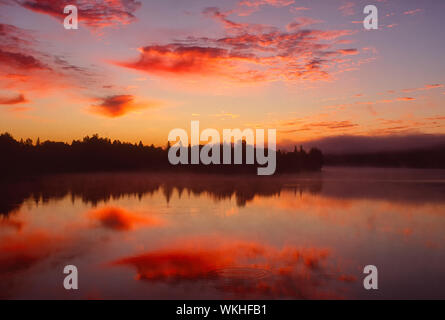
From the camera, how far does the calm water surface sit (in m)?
12.9

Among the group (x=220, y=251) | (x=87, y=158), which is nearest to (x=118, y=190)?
(x=220, y=251)

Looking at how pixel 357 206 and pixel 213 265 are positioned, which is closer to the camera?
pixel 213 265

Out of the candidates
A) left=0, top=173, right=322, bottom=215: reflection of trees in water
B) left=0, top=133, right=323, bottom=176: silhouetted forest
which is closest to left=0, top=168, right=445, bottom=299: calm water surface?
left=0, top=173, right=322, bottom=215: reflection of trees in water

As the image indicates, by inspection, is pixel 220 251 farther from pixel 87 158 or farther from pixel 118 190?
pixel 87 158

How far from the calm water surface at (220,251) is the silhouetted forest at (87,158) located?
307 ft

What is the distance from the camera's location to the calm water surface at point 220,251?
506 inches

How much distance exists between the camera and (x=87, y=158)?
14700 centimetres

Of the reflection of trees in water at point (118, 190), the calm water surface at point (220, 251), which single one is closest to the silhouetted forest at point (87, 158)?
the reflection of trees in water at point (118, 190)

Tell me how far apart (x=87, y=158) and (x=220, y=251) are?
139 m
